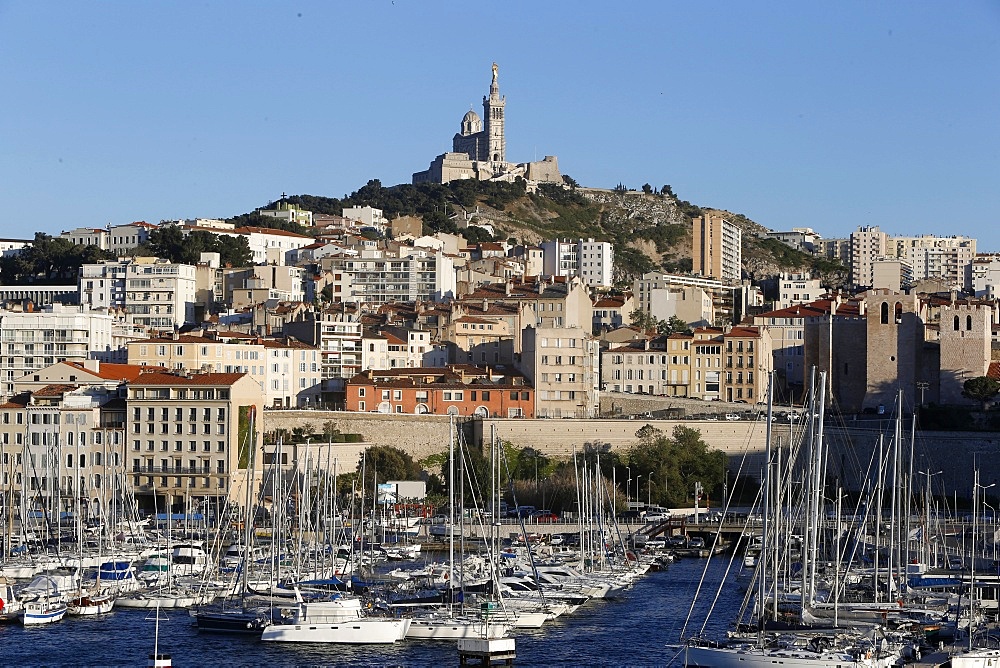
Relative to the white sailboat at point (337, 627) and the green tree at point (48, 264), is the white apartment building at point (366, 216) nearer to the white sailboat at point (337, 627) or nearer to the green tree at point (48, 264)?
the green tree at point (48, 264)

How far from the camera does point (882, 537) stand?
51.1 meters

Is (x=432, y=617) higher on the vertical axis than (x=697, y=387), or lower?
lower

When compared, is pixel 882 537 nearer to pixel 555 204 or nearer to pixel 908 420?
pixel 908 420

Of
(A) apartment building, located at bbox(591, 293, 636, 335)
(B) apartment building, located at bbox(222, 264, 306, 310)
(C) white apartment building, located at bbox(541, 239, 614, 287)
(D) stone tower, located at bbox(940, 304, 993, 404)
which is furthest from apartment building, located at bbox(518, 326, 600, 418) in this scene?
(C) white apartment building, located at bbox(541, 239, 614, 287)

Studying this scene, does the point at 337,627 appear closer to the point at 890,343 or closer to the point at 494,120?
the point at 890,343

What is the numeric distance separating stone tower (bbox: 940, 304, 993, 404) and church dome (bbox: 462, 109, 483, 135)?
3934 inches

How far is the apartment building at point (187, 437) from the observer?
60.6 meters

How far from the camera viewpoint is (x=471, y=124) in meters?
170

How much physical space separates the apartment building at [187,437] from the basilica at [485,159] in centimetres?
8469

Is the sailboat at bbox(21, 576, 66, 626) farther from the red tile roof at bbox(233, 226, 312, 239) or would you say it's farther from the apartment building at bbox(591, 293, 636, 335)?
the red tile roof at bbox(233, 226, 312, 239)

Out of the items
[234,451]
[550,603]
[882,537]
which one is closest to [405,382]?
[234,451]

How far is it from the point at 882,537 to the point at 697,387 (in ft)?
95.1

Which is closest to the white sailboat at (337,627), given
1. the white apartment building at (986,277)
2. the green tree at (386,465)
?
the green tree at (386,465)

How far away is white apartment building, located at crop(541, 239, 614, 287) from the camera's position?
115 meters
